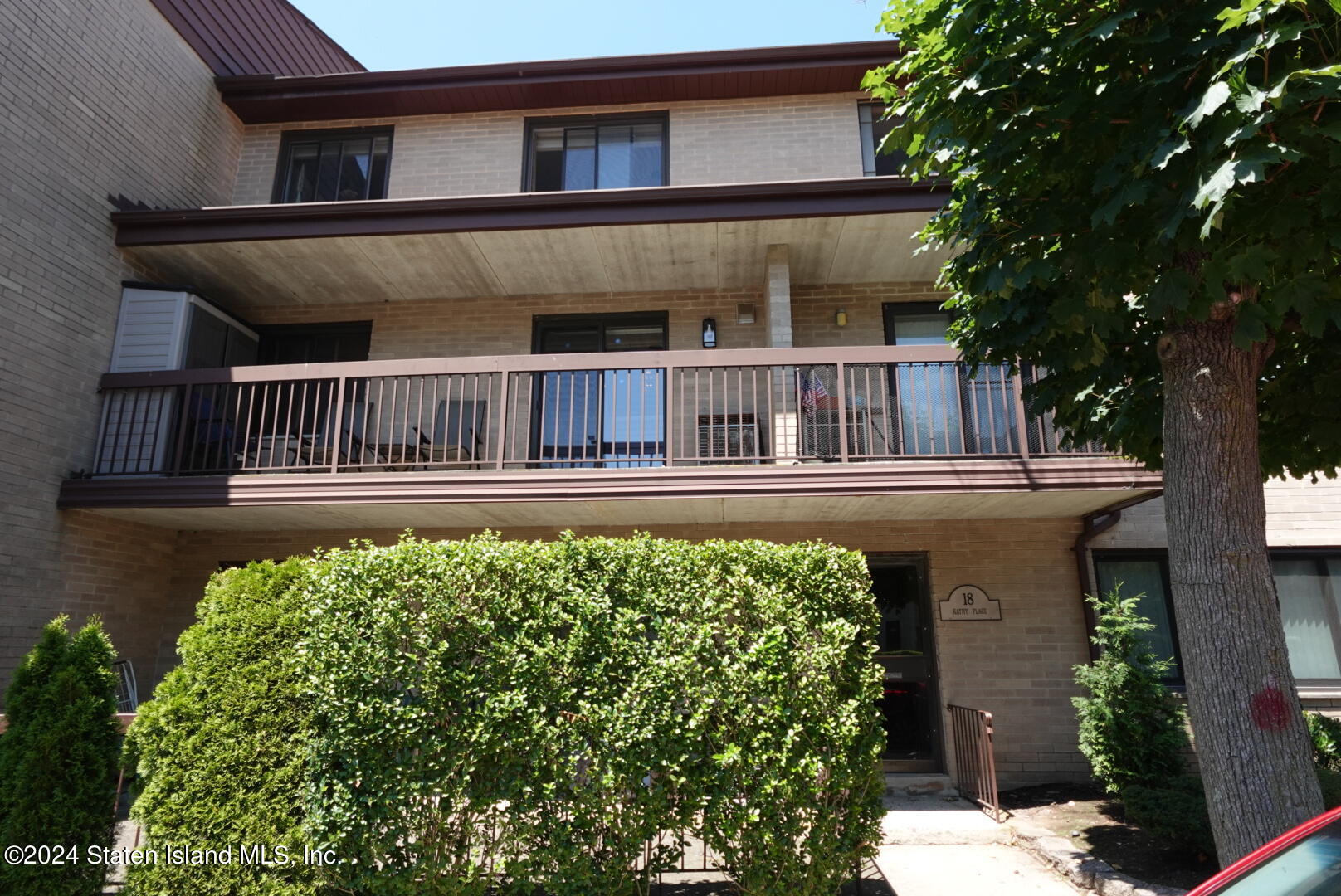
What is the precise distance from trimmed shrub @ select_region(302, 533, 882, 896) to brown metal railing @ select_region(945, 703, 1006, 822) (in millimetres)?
2887

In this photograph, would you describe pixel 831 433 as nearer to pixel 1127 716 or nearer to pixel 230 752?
pixel 1127 716

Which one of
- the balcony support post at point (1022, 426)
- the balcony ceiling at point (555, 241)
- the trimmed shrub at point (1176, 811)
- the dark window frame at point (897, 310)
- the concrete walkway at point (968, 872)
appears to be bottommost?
the concrete walkway at point (968, 872)

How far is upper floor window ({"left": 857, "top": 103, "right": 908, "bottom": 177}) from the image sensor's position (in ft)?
31.8

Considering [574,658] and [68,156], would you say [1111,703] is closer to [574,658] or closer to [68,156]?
[574,658]

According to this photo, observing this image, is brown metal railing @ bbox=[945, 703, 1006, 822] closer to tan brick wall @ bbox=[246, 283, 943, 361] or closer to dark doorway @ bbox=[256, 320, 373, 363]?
tan brick wall @ bbox=[246, 283, 943, 361]

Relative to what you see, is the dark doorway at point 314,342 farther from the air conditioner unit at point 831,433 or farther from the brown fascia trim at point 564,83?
the air conditioner unit at point 831,433

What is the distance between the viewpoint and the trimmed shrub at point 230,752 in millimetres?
4309

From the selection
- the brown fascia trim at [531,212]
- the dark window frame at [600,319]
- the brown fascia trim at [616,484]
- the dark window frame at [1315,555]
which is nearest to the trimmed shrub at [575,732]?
the brown fascia trim at [616,484]

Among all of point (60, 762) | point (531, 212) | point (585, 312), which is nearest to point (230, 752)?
point (60, 762)

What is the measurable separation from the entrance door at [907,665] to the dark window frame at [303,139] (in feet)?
27.9

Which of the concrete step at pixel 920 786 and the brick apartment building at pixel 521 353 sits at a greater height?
the brick apartment building at pixel 521 353

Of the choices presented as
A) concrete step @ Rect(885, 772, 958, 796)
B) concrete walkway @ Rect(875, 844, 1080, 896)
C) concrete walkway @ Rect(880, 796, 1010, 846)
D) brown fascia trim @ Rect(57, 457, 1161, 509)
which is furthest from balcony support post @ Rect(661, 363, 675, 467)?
concrete step @ Rect(885, 772, 958, 796)

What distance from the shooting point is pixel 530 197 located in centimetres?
816

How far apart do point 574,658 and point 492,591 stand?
0.63m
